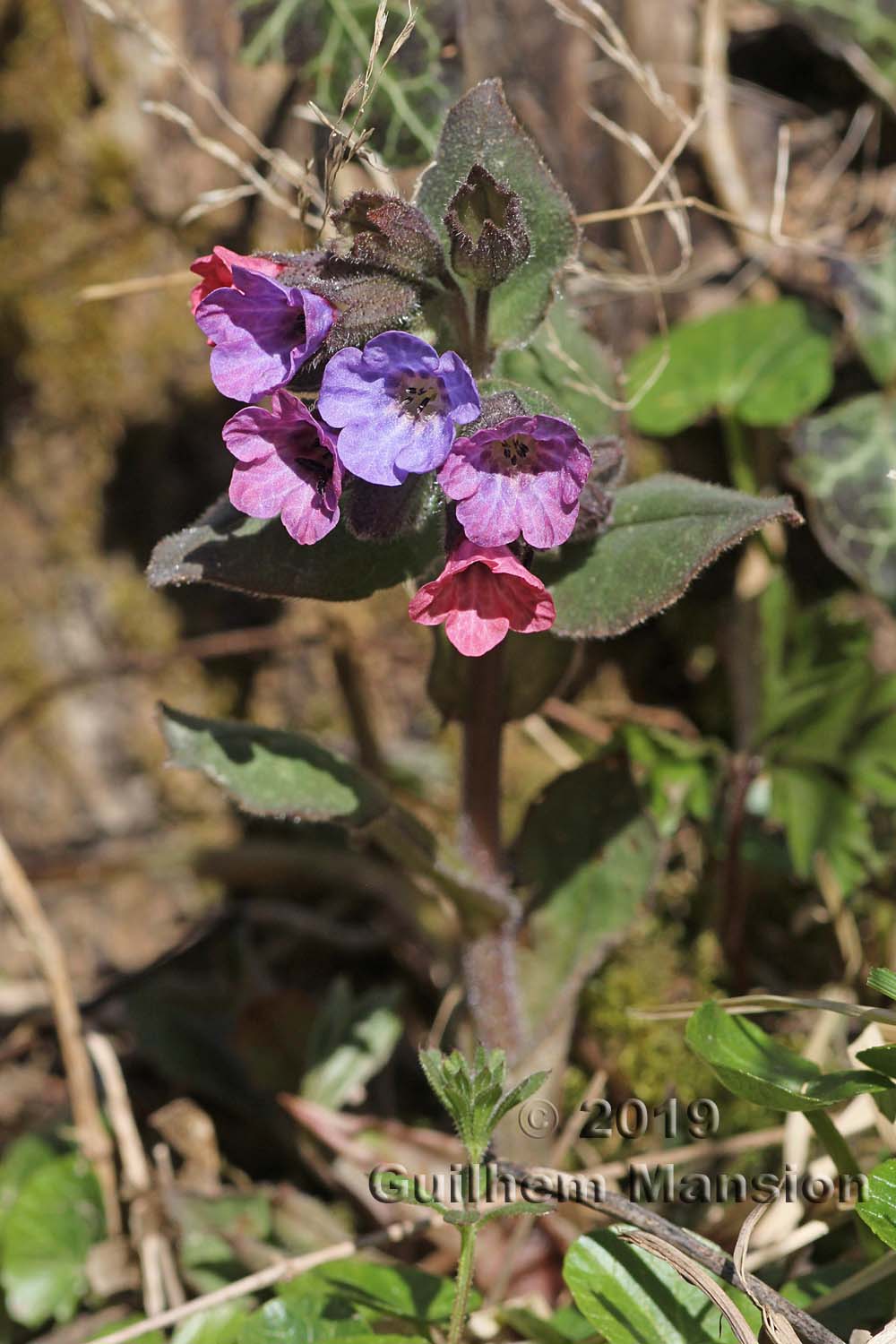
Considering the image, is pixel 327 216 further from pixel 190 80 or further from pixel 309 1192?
pixel 309 1192

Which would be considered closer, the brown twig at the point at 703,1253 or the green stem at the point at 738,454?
the brown twig at the point at 703,1253

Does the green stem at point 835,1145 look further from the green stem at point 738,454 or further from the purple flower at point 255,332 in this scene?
the green stem at point 738,454

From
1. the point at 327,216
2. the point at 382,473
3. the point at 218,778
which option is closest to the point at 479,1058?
the point at 218,778

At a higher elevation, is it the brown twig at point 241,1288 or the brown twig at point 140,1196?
the brown twig at point 241,1288

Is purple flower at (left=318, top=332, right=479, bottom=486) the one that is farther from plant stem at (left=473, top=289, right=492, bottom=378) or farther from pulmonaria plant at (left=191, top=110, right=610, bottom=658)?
plant stem at (left=473, top=289, right=492, bottom=378)

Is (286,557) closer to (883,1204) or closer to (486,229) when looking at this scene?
(486,229)

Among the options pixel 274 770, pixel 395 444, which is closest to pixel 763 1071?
pixel 274 770

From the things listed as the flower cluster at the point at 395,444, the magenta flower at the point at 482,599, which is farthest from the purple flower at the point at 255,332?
the magenta flower at the point at 482,599
